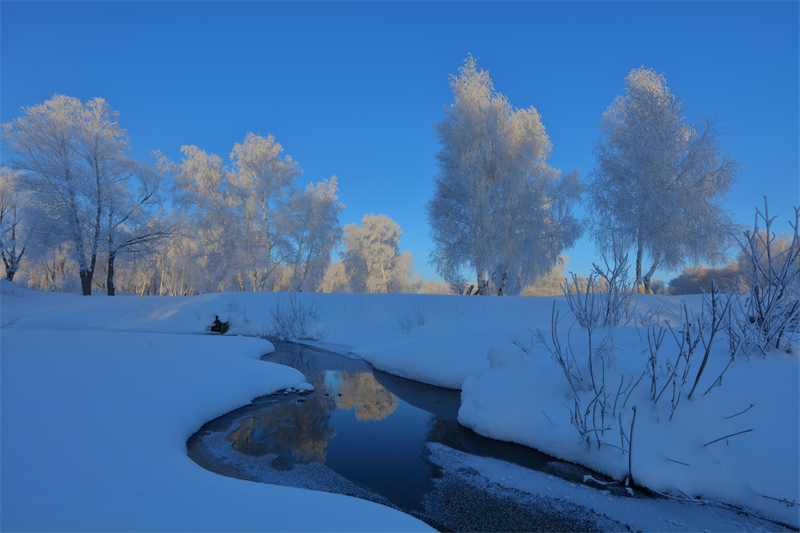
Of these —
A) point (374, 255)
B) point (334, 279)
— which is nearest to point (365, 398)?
point (374, 255)

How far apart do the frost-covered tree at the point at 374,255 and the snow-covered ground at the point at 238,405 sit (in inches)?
884

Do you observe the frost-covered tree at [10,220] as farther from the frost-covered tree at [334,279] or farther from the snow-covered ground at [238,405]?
the frost-covered tree at [334,279]

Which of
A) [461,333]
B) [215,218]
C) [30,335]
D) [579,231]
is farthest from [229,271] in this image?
[579,231]

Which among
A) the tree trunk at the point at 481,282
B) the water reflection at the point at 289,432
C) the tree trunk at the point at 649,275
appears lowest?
the water reflection at the point at 289,432

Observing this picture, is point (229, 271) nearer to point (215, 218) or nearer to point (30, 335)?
point (215, 218)

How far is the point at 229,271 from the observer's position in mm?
19719

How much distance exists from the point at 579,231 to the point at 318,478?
1446cm

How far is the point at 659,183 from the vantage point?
12.3 meters

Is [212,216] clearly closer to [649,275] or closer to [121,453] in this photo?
[121,453]

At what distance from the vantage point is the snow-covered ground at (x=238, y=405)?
215cm

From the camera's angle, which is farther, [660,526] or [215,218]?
[215,218]

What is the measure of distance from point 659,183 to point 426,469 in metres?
13.4

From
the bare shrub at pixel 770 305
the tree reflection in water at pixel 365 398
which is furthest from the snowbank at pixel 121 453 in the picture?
the bare shrub at pixel 770 305

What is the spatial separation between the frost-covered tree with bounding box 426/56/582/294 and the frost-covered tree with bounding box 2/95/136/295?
14.8m
